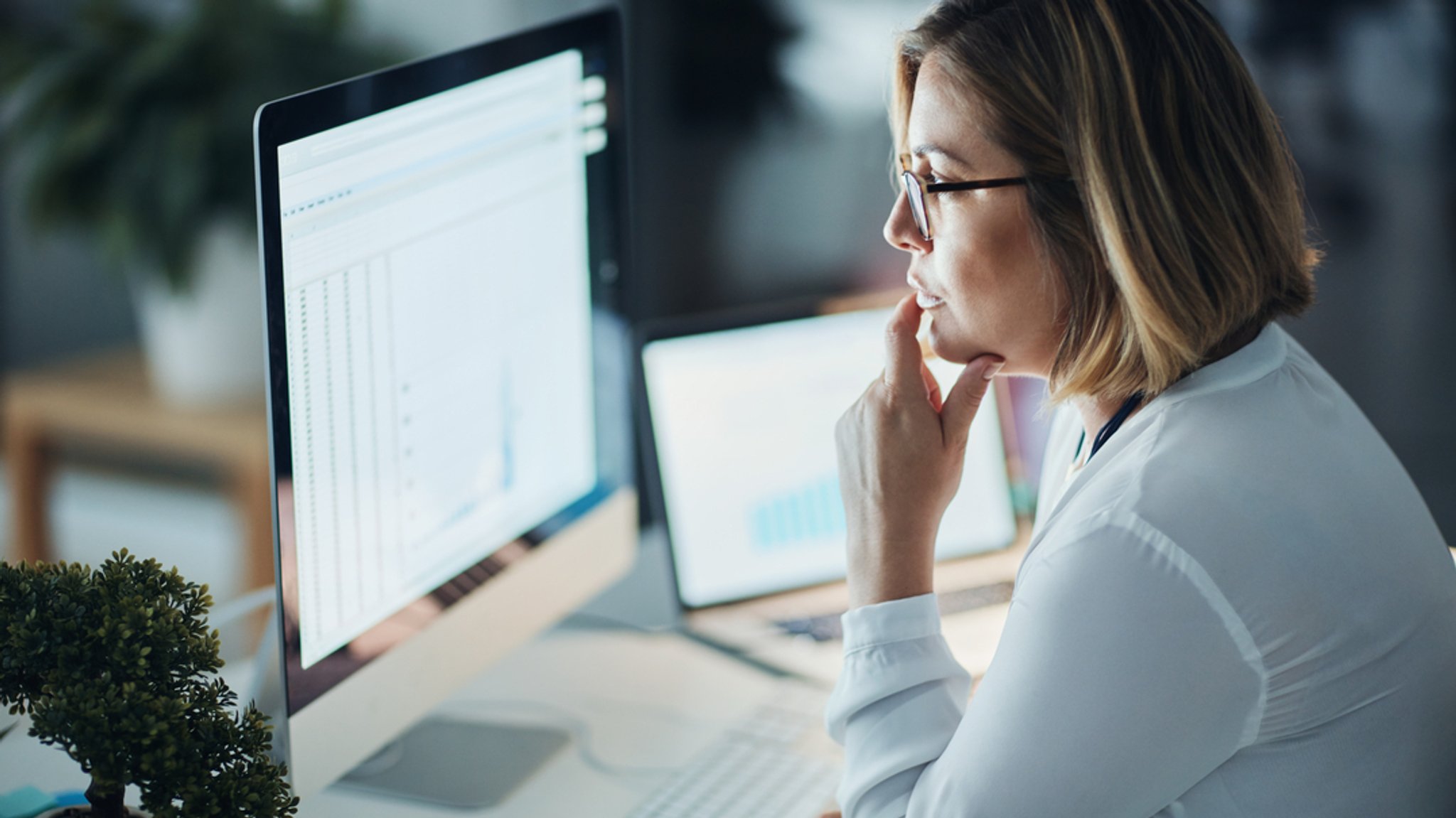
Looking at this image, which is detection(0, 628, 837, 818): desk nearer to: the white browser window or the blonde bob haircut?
the white browser window

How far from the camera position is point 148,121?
6.79 feet

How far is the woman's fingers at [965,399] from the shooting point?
95 centimetres

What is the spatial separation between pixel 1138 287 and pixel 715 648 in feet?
2.12

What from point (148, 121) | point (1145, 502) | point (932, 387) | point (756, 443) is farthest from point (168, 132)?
point (1145, 502)

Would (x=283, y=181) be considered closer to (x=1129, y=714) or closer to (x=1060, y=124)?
(x=1060, y=124)

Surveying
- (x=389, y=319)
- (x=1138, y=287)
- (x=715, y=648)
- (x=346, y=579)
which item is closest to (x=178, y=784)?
(x=346, y=579)

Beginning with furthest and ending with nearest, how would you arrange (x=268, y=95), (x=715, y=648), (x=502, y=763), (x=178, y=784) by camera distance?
(x=268, y=95) → (x=715, y=648) → (x=502, y=763) → (x=178, y=784)

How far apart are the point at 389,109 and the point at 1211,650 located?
1.99ft

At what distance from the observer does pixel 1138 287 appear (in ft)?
2.67

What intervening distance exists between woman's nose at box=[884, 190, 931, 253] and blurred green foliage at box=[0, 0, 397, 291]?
4.64 ft

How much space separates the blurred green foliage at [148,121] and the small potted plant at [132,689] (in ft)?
4.93

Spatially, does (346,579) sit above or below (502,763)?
above

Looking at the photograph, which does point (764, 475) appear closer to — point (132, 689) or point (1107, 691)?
point (1107, 691)

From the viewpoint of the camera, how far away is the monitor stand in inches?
40.6
